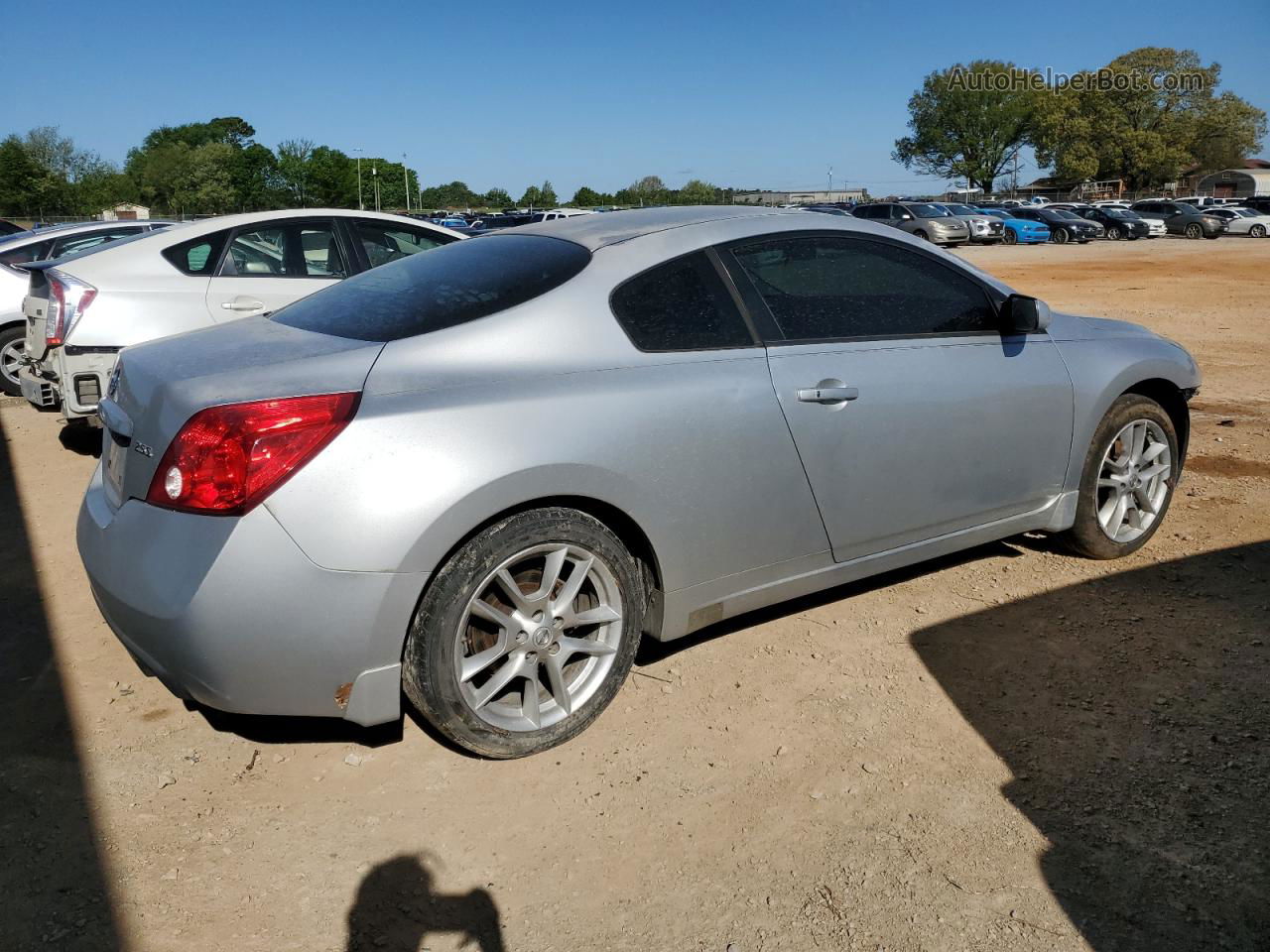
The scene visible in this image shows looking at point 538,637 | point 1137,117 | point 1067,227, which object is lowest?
point 538,637

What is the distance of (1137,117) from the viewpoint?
8219 centimetres

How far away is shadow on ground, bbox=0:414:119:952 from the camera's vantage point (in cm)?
232

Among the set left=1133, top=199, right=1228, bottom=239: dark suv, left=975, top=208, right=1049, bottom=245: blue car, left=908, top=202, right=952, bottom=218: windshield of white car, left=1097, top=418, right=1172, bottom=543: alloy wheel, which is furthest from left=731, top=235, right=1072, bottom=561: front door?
left=1133, top=199, right=1228, bottom=239: dark suv

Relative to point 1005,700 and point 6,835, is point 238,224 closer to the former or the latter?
point 6,835

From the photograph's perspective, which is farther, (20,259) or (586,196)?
(586,196)

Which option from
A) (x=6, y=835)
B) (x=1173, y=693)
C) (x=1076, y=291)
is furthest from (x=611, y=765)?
(x=1076, y=291)

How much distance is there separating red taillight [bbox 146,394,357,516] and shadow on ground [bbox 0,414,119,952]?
3.08ft

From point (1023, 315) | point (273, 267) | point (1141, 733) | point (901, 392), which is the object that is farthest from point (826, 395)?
point (273, 267)

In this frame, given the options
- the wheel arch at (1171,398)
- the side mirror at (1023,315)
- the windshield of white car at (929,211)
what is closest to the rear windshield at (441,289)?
the side mirror at (1023,315)

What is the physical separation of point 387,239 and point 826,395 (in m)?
5.09

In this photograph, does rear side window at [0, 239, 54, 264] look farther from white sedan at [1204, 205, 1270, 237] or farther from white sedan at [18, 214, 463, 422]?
white sedan at [1204, 205, 1270, 237]

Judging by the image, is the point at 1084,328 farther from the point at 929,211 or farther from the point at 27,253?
the point at 929,211

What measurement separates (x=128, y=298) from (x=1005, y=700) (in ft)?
19.3

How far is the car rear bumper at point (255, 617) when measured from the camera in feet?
8.23
